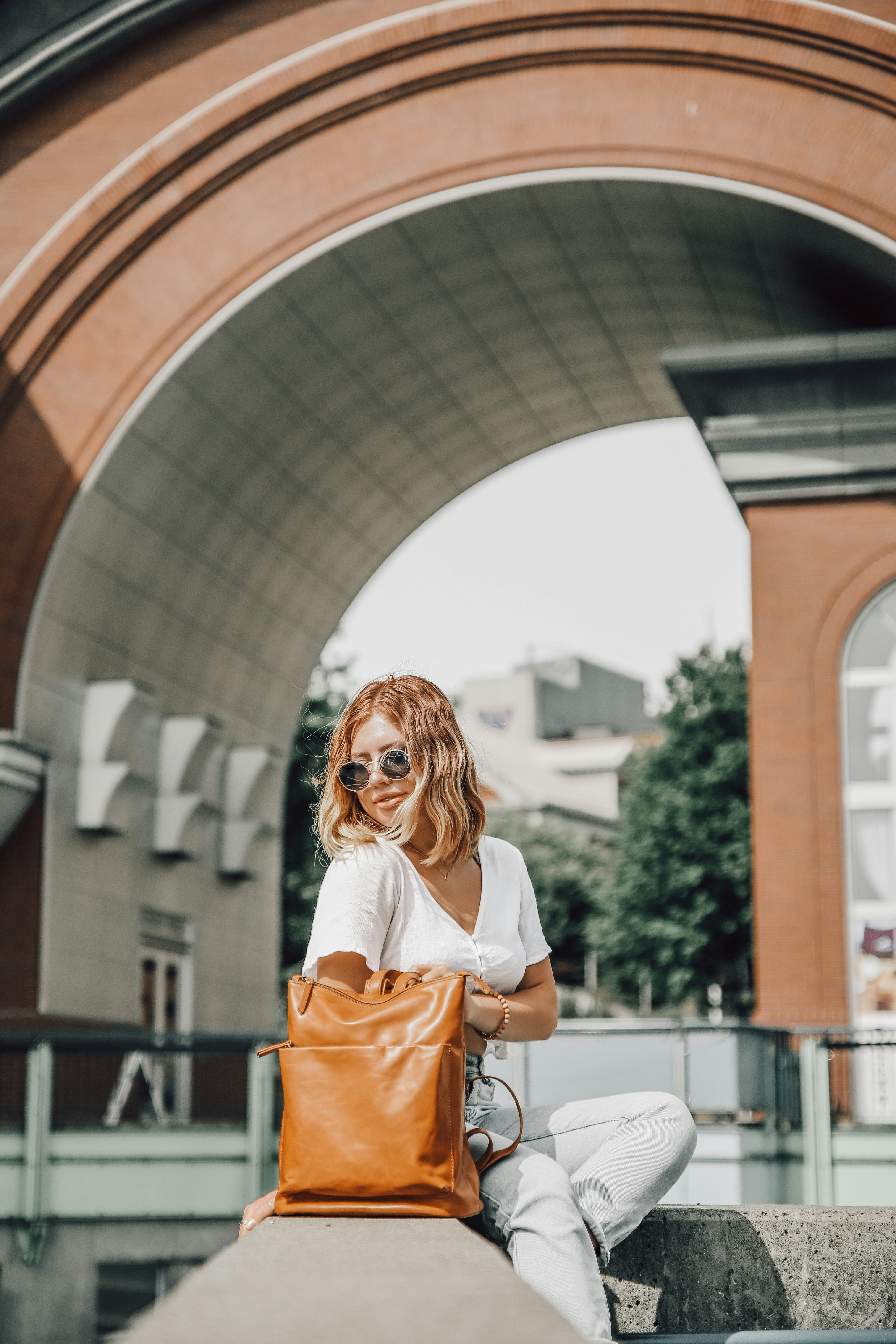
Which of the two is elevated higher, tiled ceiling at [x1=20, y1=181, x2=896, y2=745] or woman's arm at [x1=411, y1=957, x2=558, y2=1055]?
tiled ceiling at [x1=20, y1=181, x2=896, y2=745]

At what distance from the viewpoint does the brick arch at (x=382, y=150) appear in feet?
47.0

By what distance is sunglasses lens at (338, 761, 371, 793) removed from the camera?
4125 millimetres

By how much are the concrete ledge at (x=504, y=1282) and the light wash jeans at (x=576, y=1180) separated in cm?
31

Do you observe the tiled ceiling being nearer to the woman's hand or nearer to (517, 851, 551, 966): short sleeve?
(517, 851, 551, 966): short sleeve

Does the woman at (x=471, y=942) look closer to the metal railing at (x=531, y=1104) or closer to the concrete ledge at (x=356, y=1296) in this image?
the concrete ledge at (x=356, y=1296)

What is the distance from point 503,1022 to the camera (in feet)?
13.1

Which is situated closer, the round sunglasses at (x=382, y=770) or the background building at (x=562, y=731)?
the round sunglasses at (x=382, y=770)

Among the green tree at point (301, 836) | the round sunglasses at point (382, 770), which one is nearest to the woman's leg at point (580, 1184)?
the round sunglasses at point (382, 770)

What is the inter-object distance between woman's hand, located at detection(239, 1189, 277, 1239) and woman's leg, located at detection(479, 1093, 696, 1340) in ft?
1.65

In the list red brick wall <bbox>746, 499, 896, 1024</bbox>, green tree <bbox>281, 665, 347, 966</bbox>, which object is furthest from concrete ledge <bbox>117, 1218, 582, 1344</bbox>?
green tree <bbox>281, 665, 347, 966</bbox>

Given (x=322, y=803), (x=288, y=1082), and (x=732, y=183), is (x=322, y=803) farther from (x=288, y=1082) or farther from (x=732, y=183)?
(x=732, y=183)

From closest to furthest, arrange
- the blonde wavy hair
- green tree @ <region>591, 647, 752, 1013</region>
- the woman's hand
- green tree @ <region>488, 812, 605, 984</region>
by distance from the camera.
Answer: the woman's hand
the blonde wavy hair
green tree @ <region>591, 647, 752, 1013</region>
green tree @ <region>488, 812, 605, 984</region>

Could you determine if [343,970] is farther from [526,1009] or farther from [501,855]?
[501,855]

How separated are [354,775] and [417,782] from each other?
0.16 meters
